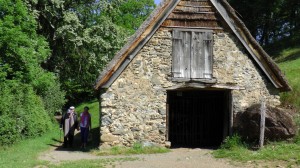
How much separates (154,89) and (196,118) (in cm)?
373

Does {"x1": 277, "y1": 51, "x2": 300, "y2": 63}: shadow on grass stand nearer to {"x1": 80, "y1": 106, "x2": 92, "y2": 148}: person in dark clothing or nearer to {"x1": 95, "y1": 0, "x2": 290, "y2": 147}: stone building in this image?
{"x1": 95, "y1": 0, "x2": 290, "y2": 147}: stone building

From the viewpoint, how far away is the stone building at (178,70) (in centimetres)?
1277

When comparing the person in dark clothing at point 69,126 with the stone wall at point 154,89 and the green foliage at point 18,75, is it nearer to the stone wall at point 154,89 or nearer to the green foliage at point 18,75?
the green foliage at point 18,75

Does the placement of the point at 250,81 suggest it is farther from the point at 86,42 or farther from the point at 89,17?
the point at 89,17

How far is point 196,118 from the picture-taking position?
15.9m

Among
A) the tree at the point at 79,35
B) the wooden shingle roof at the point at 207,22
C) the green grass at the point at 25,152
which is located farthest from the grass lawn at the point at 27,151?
the tree at the point at 79,35

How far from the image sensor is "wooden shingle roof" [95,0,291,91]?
12.9 meters

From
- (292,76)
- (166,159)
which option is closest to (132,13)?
(292,76)

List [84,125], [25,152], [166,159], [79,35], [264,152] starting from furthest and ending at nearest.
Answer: [79,35], [84,125], [25,152], [166,159], [264,152]

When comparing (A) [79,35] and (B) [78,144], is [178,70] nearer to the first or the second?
(B) [78,144]

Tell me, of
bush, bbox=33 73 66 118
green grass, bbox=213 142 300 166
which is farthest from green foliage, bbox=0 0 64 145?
green grass, bbox=213 142 300 166

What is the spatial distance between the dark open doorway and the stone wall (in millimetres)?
2249

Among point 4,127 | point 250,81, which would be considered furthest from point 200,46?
point 4,127

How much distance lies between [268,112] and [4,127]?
9325 mm
